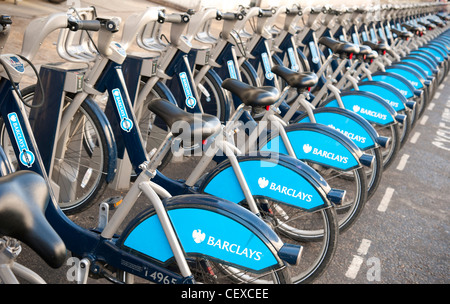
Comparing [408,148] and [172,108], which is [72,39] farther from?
[408,148]

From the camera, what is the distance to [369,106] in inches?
203

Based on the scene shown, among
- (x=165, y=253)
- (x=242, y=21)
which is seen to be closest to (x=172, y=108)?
(x=165, y=253)

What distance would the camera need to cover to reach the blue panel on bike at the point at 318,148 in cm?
381

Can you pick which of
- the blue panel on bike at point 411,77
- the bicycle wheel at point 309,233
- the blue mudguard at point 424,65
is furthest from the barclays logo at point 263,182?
the blue mudguard at point 424,65

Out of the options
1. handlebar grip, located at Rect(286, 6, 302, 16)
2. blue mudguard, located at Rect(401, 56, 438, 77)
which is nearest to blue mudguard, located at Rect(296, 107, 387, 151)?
handlebar grip, located at Rect(286, 6, 302, 16)

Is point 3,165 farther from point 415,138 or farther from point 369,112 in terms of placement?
point 415,138

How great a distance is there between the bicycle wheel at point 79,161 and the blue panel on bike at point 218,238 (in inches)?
44.1

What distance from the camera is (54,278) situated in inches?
120

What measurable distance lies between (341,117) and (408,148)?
9.46 ft

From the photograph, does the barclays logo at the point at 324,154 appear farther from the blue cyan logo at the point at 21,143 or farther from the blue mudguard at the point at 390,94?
the blue mudguard at the point at 390,94

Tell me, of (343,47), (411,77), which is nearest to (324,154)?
(343,47)

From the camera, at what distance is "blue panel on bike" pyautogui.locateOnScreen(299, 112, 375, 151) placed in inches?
172

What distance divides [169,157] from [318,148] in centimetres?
115

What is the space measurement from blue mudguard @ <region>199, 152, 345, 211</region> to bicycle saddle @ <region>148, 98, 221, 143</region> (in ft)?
2.27
